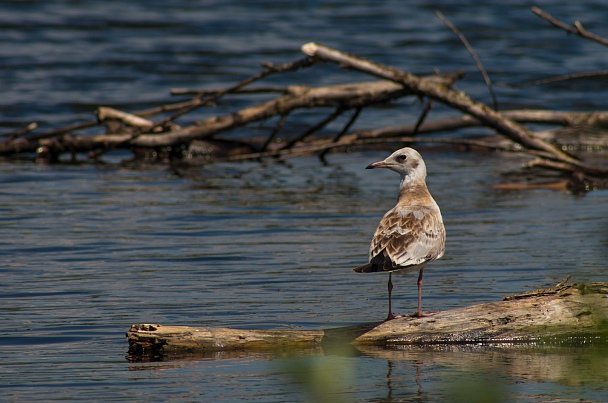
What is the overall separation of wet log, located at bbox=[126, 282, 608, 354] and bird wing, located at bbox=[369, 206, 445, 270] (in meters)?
0.44

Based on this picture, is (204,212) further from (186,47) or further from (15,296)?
(186,47)

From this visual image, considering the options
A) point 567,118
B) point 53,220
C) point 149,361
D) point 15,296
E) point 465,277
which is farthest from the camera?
point 567,118

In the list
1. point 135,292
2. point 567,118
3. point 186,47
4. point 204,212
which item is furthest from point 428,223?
point 186,47

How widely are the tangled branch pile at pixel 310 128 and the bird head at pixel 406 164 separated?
443 centimetres

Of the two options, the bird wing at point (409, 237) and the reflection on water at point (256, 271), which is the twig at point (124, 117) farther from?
the bird wing at point (409, 237)

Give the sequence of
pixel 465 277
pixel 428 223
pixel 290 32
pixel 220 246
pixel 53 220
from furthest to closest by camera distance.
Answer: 1. pixel 290 32
2. pixel 53 220
3. pixel 220 246
4. pixel 465 277
5. pixel 428 223

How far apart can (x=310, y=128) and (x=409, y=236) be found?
888 centimetres

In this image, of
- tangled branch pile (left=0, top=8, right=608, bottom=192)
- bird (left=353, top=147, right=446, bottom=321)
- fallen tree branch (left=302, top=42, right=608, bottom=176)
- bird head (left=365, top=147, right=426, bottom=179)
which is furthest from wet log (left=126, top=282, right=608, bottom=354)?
fallen tree branch (left=302, top=42, right=608, bottom=176)

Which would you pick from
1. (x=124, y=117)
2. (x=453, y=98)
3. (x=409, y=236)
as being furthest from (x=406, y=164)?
(x=124, y=117)

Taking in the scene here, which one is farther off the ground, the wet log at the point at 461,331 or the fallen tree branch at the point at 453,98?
the fallen tree branch at the point at 453,98

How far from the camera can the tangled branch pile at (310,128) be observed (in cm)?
1288

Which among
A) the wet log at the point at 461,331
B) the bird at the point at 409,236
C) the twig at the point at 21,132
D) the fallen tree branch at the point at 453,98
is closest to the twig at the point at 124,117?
the twig at the point at 21,132

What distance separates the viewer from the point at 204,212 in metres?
12.2

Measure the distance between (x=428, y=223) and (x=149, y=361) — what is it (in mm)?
2131
